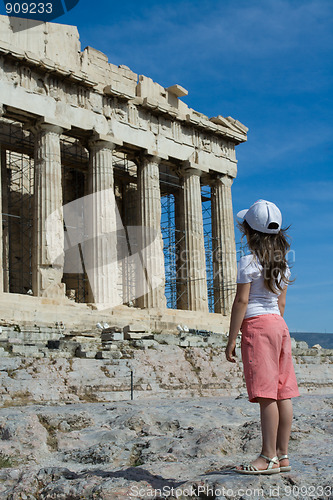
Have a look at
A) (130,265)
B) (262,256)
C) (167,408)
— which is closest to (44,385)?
(167,408)

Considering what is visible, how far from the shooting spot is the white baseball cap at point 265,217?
4672 mm

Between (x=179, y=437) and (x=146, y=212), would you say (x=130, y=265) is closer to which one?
(x=146, y=212)

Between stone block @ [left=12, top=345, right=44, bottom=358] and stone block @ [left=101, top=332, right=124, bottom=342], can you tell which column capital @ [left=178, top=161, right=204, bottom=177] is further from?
stone block @ [left=12, top=345, right=44, bottom=358]

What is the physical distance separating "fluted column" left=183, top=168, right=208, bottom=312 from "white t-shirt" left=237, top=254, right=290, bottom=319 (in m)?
23.8

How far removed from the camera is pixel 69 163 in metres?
28.4

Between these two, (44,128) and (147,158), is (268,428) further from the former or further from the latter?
(147,158)

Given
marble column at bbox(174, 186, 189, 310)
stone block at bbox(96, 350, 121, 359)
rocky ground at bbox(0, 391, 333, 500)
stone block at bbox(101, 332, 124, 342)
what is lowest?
rocky ground at bbox(0, 391, 333, 500)

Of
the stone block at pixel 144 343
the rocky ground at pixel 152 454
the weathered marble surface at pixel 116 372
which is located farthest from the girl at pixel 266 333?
the stone block at pixel 144 343

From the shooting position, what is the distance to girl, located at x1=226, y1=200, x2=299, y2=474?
4328 mm

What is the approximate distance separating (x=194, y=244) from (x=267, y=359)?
81.1 ft

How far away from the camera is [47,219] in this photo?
75.2 feet

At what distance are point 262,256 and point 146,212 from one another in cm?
2292

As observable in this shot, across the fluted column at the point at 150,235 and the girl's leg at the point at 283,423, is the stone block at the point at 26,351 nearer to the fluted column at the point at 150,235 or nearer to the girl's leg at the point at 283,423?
the girl's leg at the point at 283,423

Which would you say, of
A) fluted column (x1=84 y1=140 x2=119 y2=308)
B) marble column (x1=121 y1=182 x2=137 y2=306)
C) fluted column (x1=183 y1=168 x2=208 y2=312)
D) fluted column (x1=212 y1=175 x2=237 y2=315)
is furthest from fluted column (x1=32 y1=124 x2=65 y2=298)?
fluted column (x1=212 y1=175 x2=237 y2=315)
